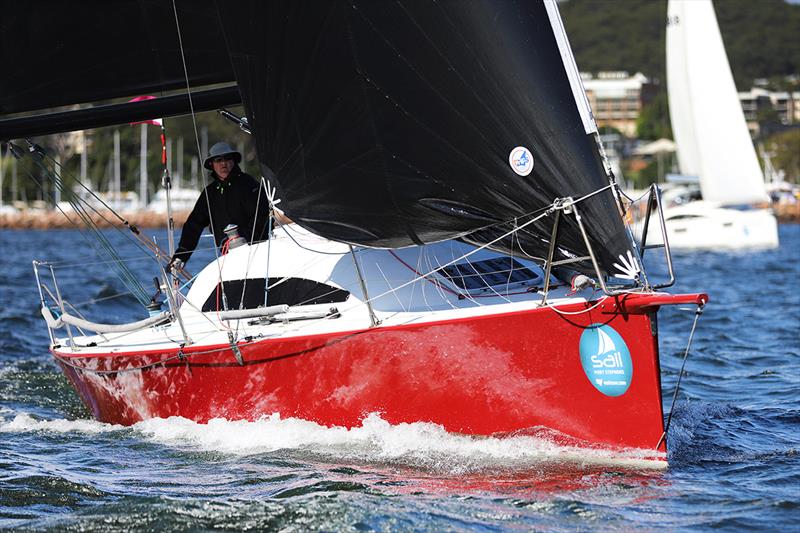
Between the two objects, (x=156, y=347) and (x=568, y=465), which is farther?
(x=156, y=347)

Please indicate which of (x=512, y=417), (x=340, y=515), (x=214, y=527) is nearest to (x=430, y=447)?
(x=512, y=417)

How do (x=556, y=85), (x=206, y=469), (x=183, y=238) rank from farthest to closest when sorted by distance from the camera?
(x=183, y=238) → (x=206, y=469) → (x=556, y=85)

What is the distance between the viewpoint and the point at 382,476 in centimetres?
743

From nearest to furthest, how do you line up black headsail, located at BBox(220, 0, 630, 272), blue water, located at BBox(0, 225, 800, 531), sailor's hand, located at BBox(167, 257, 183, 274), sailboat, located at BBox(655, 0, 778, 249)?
blue water, located at BBox(0, 225, 800, 531), black headsail, located at BBox(220, 0, 630, 272), sailor's hand, located at BBox(167, 257, 183, 274), sailboat, located at BBox(655, 0, 778, 249)

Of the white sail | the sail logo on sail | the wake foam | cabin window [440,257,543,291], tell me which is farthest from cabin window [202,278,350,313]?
the white sail

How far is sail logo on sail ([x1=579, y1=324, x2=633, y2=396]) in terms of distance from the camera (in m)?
7.38

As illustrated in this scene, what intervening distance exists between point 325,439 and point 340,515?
155 cm

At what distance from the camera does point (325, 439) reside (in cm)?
816

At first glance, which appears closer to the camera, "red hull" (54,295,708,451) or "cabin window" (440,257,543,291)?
"red hull" (54,295,708,451)

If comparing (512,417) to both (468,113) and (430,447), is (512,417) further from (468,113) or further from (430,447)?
(468,113)

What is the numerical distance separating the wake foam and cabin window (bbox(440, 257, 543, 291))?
4.44 feet

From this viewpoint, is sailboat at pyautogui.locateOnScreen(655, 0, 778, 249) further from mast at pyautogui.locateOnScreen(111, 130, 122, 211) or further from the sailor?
mast at pyautogui.locateOnScreen(111, 130, 122, 211)

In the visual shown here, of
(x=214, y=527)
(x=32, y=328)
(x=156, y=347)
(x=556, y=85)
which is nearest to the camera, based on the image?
(x=214, y=527)

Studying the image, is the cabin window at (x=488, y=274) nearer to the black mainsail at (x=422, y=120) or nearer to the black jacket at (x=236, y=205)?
the black mainsail at (x=422, y=120)
